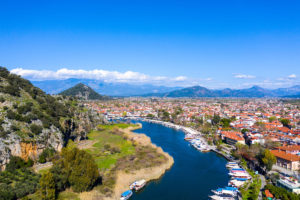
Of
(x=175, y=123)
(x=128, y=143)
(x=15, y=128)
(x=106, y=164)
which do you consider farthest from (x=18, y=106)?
(x=175, y=123)

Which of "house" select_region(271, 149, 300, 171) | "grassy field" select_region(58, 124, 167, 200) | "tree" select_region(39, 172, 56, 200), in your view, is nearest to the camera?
"tree" select_region(39, 172, 56, 200)

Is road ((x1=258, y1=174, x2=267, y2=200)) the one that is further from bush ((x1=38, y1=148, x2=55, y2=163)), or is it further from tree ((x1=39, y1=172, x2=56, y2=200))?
bush ((x1=38, y1=148, x2=55, y2=163))

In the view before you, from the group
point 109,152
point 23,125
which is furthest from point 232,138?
point 23,125

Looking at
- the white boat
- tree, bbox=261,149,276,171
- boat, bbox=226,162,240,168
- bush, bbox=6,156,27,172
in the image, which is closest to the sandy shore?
boat, bbox=226,162,240,168

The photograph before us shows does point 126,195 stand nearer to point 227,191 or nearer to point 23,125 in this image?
point 227,191

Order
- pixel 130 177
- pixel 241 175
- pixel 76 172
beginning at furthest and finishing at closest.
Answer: pixel 241 175
pixel 130 177
pixel 76 172

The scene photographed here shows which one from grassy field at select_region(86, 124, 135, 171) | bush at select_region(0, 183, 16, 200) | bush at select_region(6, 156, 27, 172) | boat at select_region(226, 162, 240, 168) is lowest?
boat at select_region(226, 162, 240, 168)

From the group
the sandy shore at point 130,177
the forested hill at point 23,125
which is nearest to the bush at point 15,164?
the forested hill at point 23,125

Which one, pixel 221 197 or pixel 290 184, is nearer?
pixel 221 197
